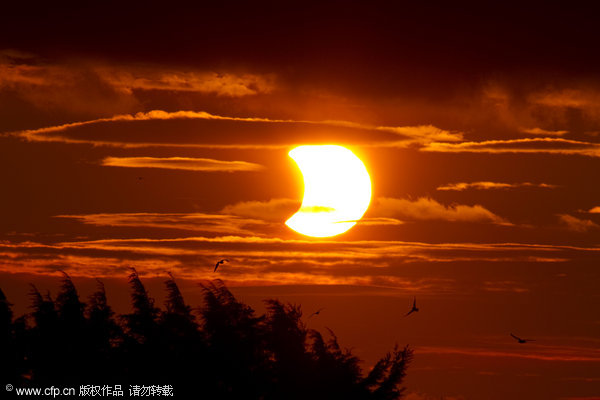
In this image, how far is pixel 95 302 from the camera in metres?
148

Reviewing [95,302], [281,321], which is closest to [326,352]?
[281,321]

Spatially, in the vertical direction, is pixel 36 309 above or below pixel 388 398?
above

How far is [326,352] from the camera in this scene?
15900 cm

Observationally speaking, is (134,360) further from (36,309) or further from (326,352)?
(326,352)

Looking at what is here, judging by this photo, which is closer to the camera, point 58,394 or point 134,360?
point 58,394

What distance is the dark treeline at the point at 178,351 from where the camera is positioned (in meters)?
138

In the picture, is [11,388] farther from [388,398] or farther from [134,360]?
[388,398]

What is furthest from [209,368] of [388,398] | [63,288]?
[388,398]

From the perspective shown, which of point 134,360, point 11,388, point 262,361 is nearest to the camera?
point 11,388

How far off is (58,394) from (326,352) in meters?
39.5

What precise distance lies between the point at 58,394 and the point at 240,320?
29307 millimetres

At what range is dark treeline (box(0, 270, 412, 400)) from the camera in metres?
138

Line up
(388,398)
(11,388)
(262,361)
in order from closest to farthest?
(11,388) → (262,361) → (388,398)

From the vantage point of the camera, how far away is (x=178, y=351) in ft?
475
